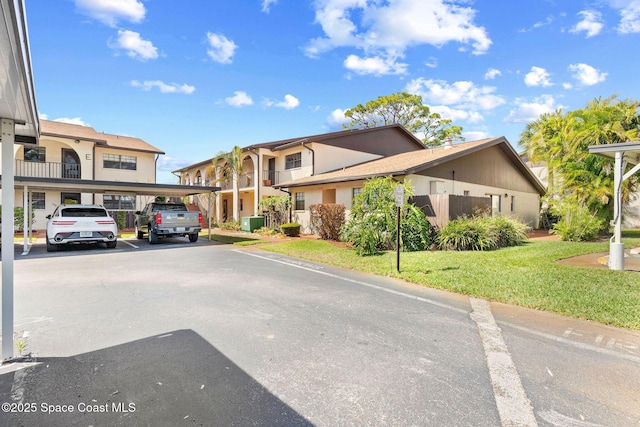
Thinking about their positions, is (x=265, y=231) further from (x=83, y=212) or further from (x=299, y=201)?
(x=83, y=212)

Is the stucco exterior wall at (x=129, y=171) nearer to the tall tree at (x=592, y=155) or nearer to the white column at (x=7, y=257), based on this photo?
the white column at (x=7, y=257)

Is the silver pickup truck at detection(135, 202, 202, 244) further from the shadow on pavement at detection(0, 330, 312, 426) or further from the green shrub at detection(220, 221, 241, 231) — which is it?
the shadow on pavement at detection(0, 330, 312, 426)

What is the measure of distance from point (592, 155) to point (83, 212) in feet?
75.0

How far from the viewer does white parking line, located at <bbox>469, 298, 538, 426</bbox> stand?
2.44 metres

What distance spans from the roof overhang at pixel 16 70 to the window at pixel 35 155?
2221 centimetres

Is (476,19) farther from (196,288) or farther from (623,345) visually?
(196,288)

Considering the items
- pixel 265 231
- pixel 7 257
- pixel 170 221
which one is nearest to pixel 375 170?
pixel 265 231

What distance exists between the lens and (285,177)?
22.0 meters

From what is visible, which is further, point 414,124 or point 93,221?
point 414,124

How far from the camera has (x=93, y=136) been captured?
2248cm

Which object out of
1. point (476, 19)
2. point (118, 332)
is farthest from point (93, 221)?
point (476, 19)

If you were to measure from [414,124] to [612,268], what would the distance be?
93.6ft

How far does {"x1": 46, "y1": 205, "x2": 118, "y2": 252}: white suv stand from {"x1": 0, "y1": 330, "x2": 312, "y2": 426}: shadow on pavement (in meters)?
10.5

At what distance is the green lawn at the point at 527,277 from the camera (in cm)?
507
